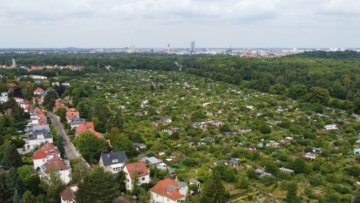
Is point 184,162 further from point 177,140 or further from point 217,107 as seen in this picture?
point 217,107

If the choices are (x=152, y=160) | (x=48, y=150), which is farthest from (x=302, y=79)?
(x=48, y=150)

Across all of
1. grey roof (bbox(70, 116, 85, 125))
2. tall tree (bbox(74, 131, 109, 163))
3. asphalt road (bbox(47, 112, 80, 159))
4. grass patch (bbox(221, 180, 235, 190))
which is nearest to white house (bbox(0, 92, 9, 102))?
asphalt road (bbox(47, 112, 80, 159))

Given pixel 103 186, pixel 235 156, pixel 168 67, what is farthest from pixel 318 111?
pixel 168 67

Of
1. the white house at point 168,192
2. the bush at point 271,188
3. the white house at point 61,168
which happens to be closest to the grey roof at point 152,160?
the white house at point 168,192

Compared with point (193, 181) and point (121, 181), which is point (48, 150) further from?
point (193, 181)

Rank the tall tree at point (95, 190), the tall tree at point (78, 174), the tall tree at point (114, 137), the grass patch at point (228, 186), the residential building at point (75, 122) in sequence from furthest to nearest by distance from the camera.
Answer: the residential building at point (75, 122)
the tall tree at point (114, 137)
the grass patch at point (228, 186)
the tall tree at point (78, 174)
the tall tree at point (95, 190)

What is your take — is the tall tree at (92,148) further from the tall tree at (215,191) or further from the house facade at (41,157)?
the tall tree at (215,191)
